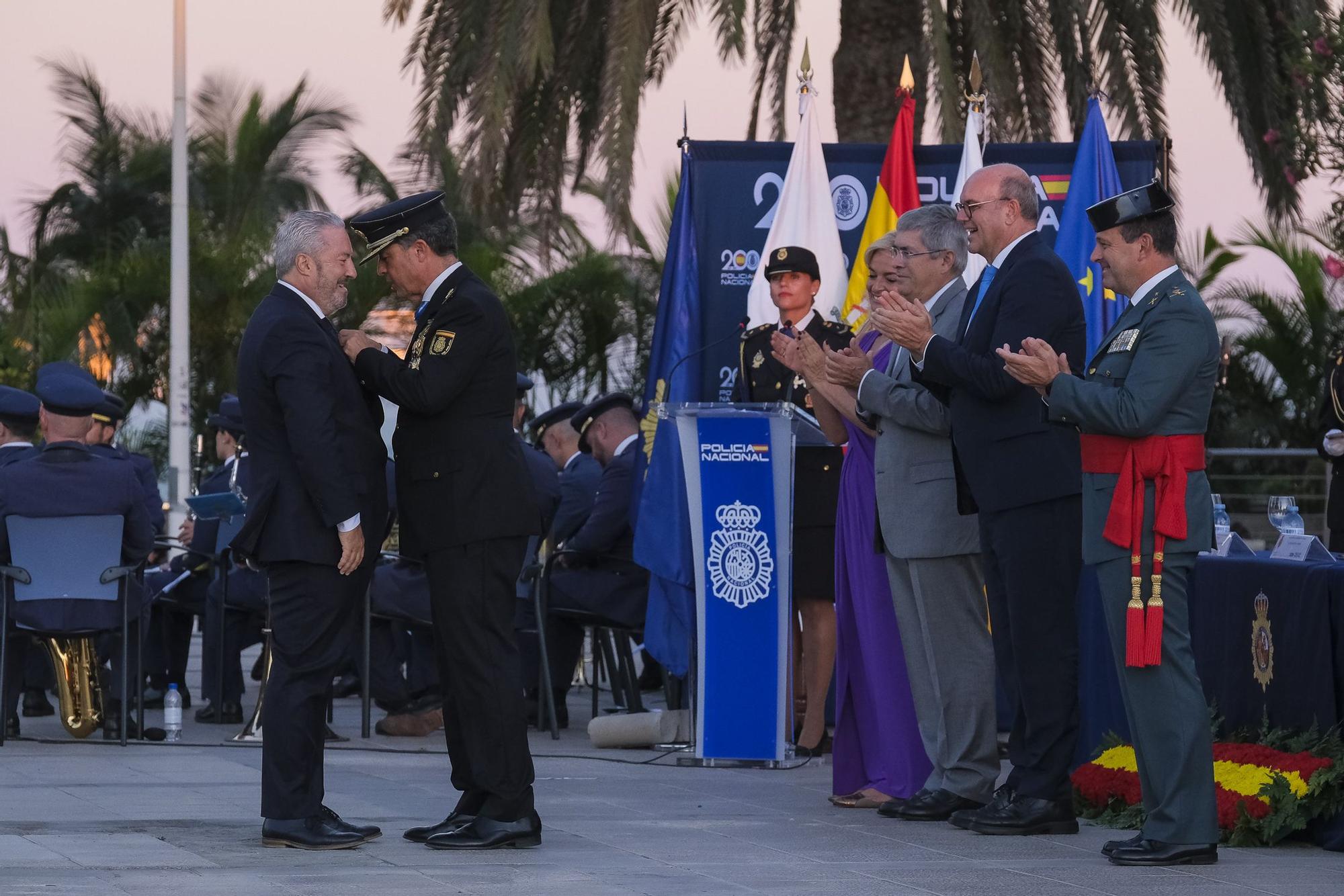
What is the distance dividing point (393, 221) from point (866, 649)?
230 cm

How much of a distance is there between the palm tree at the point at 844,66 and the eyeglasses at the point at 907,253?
220 inches

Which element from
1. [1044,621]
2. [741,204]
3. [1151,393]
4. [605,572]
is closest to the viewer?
[1151,393]

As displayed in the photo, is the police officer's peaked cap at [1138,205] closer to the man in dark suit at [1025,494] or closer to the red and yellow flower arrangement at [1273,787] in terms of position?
the man in dark suit at [1025,494]

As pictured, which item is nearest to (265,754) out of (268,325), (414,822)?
(414,822)

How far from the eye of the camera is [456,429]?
5695mm

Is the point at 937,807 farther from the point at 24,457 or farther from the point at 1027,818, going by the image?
the point at 24,457

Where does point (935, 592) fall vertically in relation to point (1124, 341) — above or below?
below

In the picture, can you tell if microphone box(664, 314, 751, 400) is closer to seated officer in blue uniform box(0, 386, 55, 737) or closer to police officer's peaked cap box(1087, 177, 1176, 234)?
seated officer in blue uniform box(0, 386, 55, 737)

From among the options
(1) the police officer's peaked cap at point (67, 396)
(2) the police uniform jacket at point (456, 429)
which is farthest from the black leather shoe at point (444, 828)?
(1) the police officer's peaked cap at point (67, 396)

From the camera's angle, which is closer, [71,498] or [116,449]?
[71,498]

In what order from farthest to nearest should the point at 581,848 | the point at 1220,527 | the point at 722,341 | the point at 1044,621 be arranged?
the point at 722,341
the point at 1220,527
the point at 1044,621
the point at 581,848

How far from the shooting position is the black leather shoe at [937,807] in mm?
6309

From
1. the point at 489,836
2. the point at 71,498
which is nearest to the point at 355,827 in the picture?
the point at 489,836

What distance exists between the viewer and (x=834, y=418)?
272 inches
